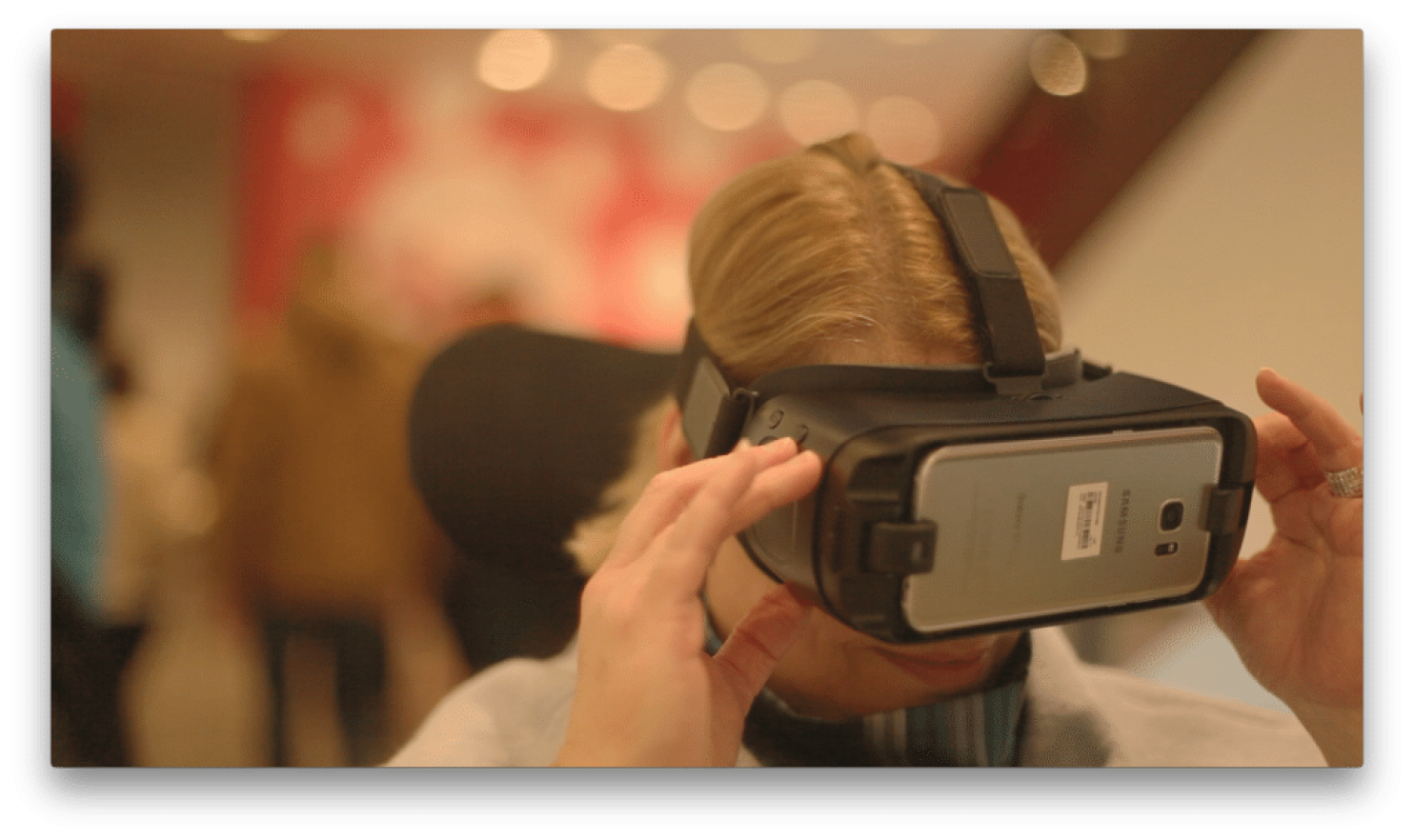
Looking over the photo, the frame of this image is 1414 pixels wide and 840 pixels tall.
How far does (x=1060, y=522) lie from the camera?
1.87ft

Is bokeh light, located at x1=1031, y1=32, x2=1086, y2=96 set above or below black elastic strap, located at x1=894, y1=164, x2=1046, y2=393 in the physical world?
above

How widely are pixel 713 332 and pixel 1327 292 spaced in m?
0.78

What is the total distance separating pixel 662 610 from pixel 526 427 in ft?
1.61

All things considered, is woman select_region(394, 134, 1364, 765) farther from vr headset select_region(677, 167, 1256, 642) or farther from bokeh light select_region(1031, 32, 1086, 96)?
bokeh light select_region(1031, 32, 1086, 96)

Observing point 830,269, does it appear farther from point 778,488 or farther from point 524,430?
point 524,430

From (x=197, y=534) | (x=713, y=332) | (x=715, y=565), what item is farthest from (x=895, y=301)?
(x=197, y=534)

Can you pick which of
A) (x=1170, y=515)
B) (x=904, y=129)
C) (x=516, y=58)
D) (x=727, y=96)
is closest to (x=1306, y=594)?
(x=1170, y=515)

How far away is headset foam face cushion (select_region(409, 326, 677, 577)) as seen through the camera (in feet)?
3.21

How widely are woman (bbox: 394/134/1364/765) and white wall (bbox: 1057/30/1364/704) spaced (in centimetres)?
18

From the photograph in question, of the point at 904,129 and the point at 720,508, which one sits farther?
the point at 904,129

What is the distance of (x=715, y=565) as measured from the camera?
2.62ft

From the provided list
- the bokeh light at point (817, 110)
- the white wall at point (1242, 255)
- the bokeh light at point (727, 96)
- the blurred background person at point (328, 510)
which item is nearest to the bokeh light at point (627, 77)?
the bokeh light at point (727, 96)

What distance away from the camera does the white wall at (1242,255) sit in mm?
964

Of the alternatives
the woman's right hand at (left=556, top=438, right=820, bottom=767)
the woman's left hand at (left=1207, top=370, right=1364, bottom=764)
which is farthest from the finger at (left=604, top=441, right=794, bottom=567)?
the woman's left hand at (left=1207, top=370, right=1364, bottom=764)
